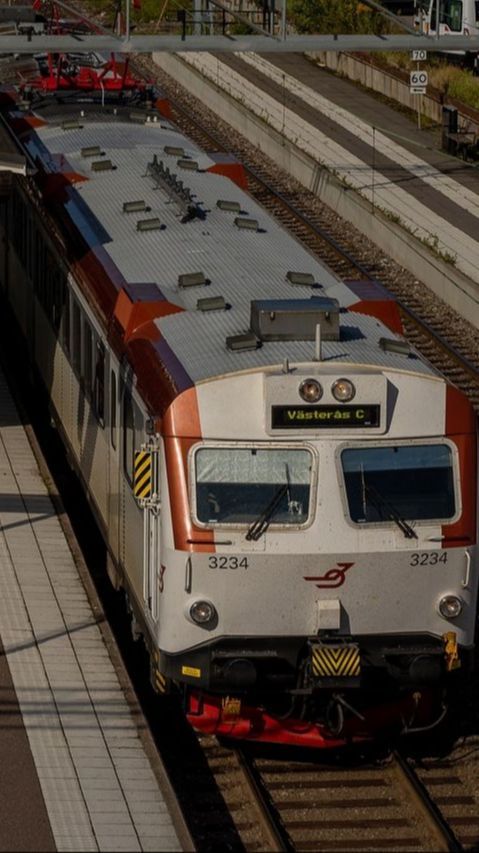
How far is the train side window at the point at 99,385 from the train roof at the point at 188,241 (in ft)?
2.28

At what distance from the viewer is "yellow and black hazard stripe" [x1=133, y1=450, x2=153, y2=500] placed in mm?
13172

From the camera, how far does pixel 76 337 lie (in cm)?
1722

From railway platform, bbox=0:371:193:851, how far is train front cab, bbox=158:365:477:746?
0.88m

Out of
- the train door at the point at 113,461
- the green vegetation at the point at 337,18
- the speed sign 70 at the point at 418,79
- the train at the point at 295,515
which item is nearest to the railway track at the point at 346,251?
the speed sign 70 at the point at 418,79

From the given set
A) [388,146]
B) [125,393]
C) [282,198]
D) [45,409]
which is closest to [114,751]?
[125,393]

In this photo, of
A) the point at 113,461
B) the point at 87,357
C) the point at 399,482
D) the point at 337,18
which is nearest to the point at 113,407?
the point at 113,461

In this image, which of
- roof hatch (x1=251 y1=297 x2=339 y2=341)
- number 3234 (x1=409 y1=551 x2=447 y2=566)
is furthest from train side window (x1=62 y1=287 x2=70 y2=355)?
number 3234 (x1=409 y1=551 x2=447 y2=566)

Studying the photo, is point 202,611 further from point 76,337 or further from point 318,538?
point 76,337

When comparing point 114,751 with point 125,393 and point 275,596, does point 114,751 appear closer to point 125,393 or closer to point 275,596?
point 275,596

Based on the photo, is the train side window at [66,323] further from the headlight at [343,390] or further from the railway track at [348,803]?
the headlight at [343,390]

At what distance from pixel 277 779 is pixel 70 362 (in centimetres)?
550

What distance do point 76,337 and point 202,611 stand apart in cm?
510

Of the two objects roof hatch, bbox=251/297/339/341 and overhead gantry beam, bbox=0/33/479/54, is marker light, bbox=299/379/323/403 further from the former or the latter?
overhead gantry beam, bbox=0/33/479/54

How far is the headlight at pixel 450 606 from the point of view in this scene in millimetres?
13047
